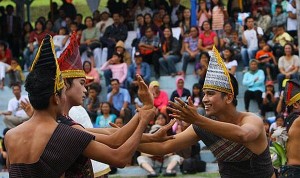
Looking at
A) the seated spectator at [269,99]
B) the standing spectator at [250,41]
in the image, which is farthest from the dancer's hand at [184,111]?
the standing spectator at [250,41]

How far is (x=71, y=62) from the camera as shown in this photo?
26.2 feet

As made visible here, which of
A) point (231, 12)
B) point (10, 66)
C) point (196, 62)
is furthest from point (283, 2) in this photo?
point (10, 66)

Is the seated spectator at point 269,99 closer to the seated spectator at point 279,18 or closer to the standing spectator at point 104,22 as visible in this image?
the seated spectator at point 279,18

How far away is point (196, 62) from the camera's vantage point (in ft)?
68.9

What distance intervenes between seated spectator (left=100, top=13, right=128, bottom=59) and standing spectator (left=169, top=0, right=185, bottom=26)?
1249mm

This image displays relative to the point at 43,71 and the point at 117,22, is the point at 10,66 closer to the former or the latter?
the point at 117,22

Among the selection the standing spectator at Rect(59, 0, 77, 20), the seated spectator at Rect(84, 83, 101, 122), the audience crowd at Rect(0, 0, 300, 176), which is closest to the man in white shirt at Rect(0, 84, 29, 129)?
the audience crowd at Rect(0, 0, 300, 176)

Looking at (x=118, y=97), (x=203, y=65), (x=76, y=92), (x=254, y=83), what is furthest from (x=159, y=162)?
(x=76, y=92)

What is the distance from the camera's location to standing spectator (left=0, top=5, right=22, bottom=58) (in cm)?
2517

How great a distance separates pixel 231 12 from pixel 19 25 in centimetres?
601

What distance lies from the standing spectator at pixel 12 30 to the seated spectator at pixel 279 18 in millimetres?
7108

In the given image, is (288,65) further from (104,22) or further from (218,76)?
(218,76)

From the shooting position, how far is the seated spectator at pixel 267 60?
20.1 meters

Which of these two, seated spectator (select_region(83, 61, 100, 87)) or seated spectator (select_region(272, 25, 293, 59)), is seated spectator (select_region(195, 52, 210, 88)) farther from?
seated spectator (select_region(83, 61, 100, 87))
